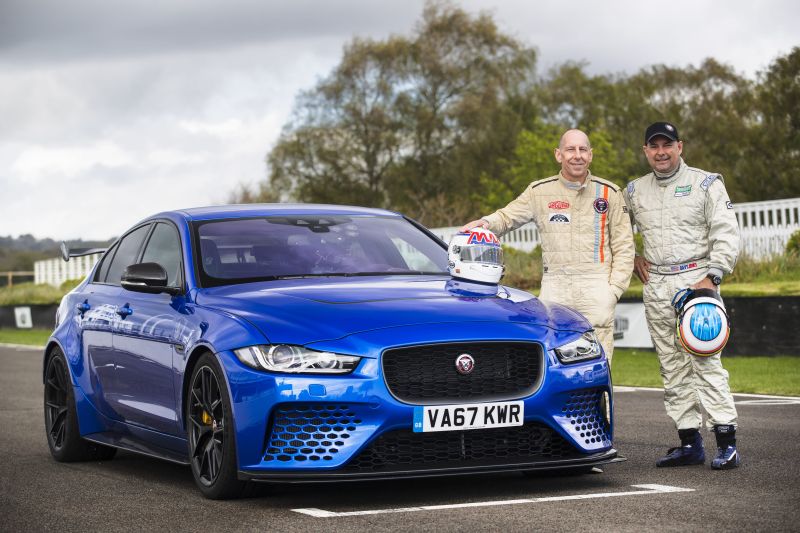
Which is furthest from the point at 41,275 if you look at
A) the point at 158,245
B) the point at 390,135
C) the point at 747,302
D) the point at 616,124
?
the point at 158,245

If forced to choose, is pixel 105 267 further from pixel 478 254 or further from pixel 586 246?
pixel 586 246

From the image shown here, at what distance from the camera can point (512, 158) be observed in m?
62.8

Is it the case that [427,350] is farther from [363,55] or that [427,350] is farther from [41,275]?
[41,275]

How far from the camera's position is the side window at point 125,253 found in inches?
349

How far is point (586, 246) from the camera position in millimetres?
8164

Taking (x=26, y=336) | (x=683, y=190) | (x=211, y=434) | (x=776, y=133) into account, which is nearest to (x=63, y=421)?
(x=211, y=434)

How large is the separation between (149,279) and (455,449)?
210 cm

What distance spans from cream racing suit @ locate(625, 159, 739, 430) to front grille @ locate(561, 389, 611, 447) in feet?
3.43

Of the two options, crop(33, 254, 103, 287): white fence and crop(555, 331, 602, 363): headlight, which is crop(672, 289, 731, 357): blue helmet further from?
crop(33, 254, 103, 287): white fence

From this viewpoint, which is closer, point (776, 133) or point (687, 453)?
point (687, 453)

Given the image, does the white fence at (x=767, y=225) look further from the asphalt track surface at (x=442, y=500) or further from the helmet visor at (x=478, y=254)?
the helmet visor at (x=478, y=254)

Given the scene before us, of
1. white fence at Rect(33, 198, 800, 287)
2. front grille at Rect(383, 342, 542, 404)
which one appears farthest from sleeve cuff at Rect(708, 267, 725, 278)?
white fence at Rect(33, 198, 800, 287)

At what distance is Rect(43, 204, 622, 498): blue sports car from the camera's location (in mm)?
6270

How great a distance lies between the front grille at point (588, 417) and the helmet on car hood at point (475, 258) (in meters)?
0.98
